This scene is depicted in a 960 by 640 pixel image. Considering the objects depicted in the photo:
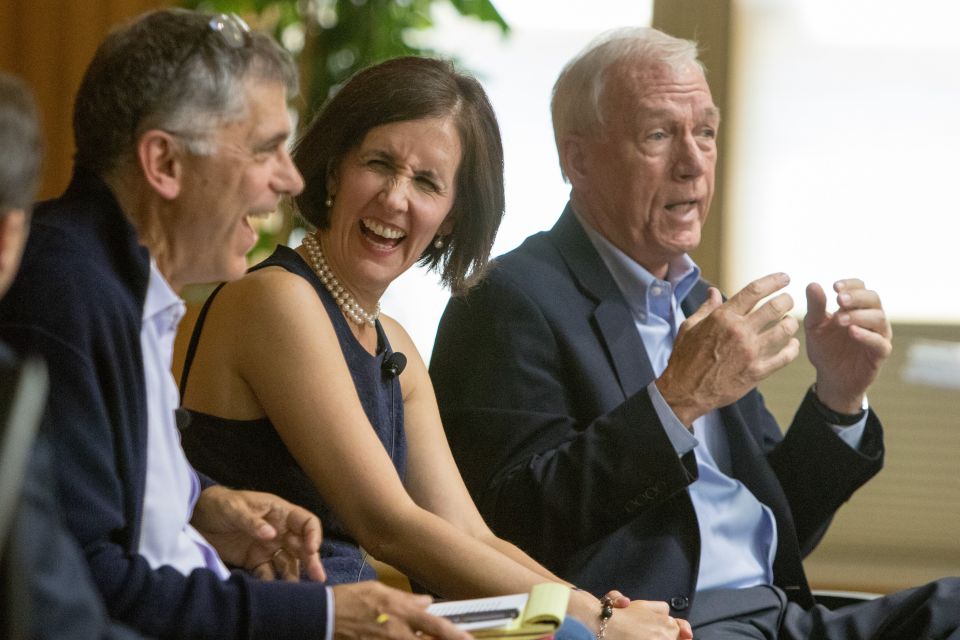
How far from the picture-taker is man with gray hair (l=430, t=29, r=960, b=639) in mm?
2172

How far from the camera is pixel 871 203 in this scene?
4.19m

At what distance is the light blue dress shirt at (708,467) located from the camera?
232 cm

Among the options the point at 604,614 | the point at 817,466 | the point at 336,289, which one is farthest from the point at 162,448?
the point at 817,466

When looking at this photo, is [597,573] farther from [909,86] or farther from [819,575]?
[909,86]

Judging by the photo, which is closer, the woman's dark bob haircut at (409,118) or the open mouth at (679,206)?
the woman's dark bob haircut at (409,118)

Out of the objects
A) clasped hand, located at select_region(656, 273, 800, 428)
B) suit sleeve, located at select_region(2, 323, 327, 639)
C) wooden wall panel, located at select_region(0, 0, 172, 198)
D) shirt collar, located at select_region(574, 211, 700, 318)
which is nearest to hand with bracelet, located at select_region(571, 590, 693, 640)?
clasped hand, located at select_region(656, 273, 800, 428)

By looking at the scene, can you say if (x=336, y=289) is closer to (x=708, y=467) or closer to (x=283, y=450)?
(x=283, y=450)

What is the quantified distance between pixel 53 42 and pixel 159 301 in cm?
309

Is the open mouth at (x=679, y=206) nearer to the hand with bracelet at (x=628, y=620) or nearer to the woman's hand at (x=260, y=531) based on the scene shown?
the hand with bracelet at (x=628, y=620)

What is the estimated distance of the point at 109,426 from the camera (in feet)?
4.50

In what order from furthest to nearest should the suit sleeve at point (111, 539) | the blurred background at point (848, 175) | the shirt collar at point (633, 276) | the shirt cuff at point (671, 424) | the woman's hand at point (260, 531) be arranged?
the blurred background at point (848, 175) < the shirt collar at point (633, 276) < the shirt cuff at point (671, 424) < the woman's hand at point (260, 531) < the suit sleeve at point (111, 539)

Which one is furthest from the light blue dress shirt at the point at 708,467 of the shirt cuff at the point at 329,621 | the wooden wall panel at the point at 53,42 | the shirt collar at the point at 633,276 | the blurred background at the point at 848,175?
the wooden wall panel at the point at 53,42

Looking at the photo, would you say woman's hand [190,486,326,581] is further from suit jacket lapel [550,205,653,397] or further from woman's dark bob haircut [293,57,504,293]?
suit jacket lapel [550,205,653,397]

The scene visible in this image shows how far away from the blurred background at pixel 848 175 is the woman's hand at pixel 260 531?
242 cm
